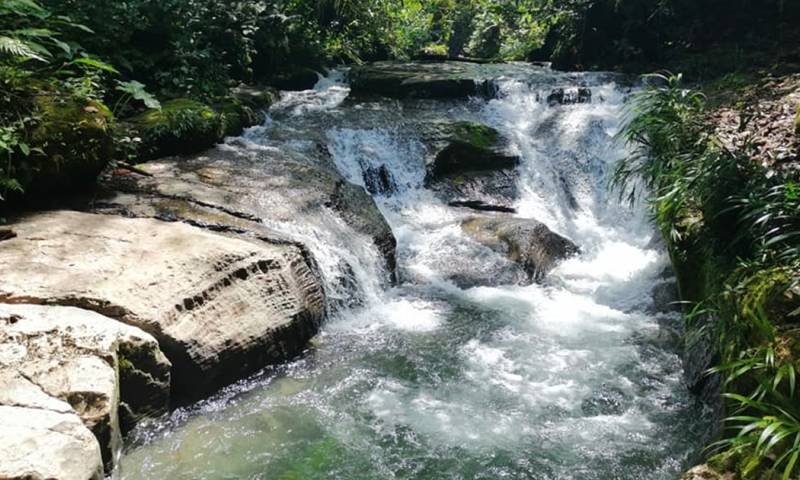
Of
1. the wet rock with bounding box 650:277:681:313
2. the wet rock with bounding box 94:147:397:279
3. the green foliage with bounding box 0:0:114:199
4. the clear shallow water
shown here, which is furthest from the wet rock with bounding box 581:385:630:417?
the green foliage with bounding box 0:0:114:199

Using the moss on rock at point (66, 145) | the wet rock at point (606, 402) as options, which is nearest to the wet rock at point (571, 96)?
the wet rock at point (606, 402)

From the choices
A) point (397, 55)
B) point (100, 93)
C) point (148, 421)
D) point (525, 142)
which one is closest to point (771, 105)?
point (525, 142)

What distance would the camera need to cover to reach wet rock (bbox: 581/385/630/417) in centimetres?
468

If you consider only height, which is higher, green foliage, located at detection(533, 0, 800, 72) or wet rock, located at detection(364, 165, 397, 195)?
green foliage, located at detection(533, 0, 800, 72)

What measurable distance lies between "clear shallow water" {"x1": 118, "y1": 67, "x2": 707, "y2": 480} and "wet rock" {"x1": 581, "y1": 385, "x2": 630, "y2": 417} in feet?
0.05

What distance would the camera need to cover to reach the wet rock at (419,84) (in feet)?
43.8

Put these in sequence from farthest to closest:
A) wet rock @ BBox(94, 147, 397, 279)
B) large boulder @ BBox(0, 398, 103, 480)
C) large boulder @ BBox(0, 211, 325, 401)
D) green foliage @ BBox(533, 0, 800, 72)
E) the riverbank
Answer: green foliage @ BBox(533, 0, 800, 72), wet rock @ BBox(94, 147, 397, 279), large boulder @ BBox(0, 211, 325, 401), the riverbank, large boulder @ BBox(0, 398, 103, 480)

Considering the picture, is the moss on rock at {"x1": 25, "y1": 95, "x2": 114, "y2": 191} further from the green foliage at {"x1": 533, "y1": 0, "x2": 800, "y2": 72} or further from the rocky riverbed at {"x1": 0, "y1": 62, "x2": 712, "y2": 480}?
the green foliage at {"x1": 533, "y1": 0, "x2": 800, "y2": 72}

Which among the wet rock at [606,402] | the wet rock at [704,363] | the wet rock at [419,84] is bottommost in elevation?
the wet rock at [606,402]

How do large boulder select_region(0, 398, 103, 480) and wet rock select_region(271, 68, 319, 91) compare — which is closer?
large boulder select_region(0, 398, 103, 480)

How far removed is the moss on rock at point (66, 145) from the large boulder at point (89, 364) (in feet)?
7.38

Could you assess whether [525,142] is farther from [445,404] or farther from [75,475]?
[75,475]

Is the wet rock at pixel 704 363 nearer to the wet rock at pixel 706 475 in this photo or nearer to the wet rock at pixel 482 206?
the wet rock at pixel 706 475

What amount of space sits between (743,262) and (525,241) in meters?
4.08
